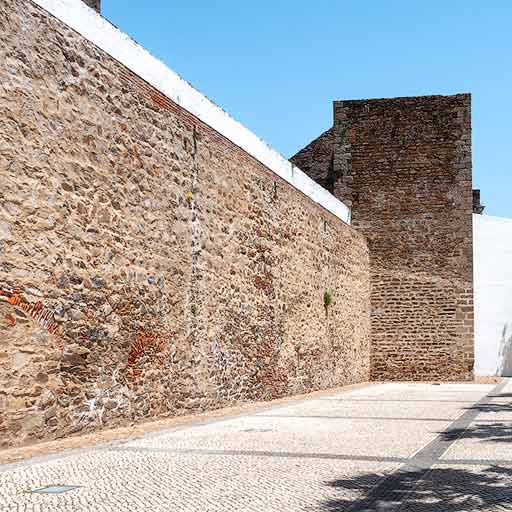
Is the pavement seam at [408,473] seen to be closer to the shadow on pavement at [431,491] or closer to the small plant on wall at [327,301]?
the shadow on pavement at [431,491]

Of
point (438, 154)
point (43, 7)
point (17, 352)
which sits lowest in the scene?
point (17, 352)

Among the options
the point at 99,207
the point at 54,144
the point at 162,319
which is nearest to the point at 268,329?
the point at 162,319

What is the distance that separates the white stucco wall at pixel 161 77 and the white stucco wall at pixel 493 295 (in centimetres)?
879

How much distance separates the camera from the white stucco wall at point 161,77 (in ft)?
23.6

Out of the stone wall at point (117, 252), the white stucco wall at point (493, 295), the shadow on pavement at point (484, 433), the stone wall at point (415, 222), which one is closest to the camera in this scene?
the stone wall at point (117, 252)

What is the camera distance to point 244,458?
561 cm

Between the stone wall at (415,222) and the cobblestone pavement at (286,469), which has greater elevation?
the stone wall at (415,222)

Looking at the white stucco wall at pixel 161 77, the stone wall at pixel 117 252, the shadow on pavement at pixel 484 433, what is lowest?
the shadow on pavement at pixel 484 433

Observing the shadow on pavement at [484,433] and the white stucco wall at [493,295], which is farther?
the white stucco wall at [493,295]

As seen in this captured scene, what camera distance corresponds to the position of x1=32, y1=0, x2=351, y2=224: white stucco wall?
7203 millimetres

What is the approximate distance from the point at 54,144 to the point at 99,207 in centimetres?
82

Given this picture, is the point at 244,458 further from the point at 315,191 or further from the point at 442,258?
the point at 442,258

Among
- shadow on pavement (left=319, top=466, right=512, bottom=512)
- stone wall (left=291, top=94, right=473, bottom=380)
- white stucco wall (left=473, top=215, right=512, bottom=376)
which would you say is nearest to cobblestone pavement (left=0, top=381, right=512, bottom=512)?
shadow on pavement (left=319, top=466, right=512, bottom=512)

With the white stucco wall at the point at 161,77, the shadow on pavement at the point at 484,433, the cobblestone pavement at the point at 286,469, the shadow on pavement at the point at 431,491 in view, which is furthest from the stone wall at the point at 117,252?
the shadow on pavement at the point at 484,433
